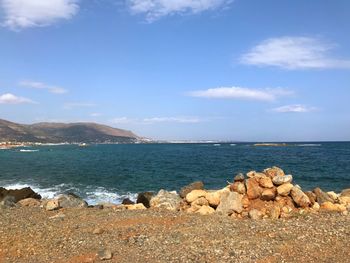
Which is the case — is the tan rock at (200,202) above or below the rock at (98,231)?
above

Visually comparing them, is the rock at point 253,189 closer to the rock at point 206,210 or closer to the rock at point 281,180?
the rock at point 281,180

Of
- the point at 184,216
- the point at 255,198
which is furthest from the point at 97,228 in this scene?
A: the point at 255,198

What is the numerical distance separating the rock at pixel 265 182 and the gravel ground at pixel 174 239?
350 cm

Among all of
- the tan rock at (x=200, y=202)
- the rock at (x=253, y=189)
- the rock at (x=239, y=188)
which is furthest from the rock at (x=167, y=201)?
the rock at (x=253, y=189)

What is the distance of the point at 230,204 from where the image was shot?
20.6 metres

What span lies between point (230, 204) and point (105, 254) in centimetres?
916

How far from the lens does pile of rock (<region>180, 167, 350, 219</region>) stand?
2039 cm

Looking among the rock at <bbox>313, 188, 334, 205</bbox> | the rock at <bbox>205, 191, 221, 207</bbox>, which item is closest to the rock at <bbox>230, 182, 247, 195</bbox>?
the rock at <bbox>205, 191, 221, 207</bbox>

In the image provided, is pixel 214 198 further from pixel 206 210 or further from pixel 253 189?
pixel 253 189

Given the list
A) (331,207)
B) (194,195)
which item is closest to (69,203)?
(194,195)

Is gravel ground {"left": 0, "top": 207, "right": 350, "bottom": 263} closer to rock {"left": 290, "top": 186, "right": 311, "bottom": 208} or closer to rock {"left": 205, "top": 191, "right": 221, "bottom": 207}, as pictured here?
rock {"left": 290, "top": 186, "right": 311, "bottom": 208}

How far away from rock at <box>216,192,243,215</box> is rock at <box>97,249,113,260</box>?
828 cm

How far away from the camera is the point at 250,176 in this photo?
74.9ft

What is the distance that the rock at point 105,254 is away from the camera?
1292 cm
